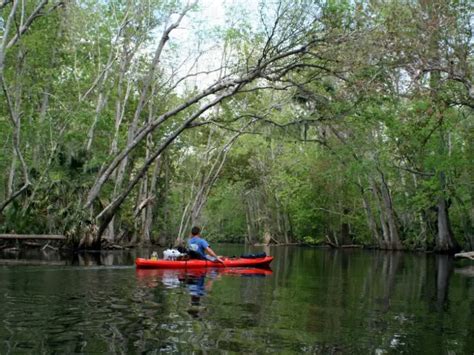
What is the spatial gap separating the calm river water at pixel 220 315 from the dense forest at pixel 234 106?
8.05 metres

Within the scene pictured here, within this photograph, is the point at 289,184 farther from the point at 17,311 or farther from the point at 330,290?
the point at 17,311

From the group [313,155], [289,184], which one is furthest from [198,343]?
[289,184]

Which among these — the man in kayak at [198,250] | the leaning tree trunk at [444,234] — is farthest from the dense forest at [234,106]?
the man in kayak at [198,250]

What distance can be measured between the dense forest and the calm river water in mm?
8045

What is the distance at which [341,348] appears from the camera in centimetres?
588

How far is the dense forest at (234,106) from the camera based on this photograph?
57.8 ft

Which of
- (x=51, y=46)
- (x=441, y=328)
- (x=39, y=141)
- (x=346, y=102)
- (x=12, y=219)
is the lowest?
(x=441, y=328)

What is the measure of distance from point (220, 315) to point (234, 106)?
23.4 m

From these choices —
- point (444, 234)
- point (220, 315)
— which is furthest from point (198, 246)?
point (444, 234)

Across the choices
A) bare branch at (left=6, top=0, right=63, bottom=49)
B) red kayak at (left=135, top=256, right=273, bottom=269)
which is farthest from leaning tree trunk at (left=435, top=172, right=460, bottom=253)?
bare branch at (left=6, top=0, right=63, bottom=49)

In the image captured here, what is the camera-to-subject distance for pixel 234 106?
30.3 m

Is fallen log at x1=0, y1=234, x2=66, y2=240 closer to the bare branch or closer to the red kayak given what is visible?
the bare branch

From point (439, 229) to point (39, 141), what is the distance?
2496cm

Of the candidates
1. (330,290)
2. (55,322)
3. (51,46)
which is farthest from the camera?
(51,46)
